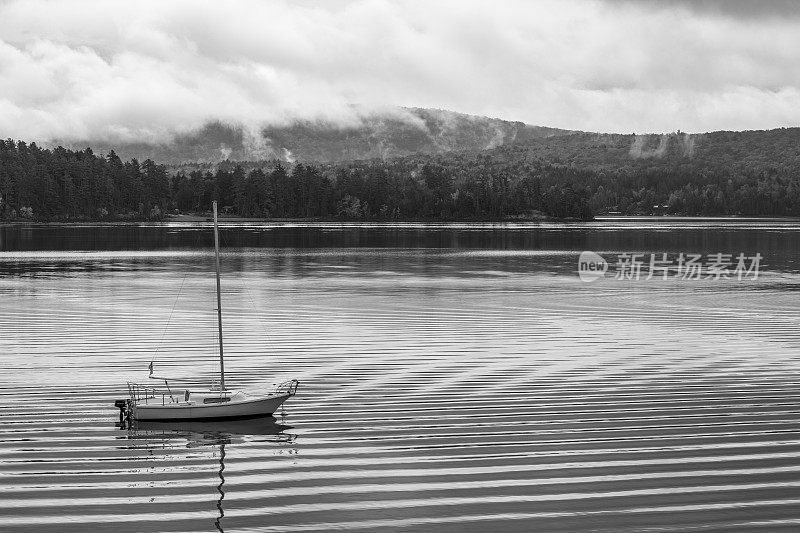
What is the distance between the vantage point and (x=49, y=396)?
32.4 m

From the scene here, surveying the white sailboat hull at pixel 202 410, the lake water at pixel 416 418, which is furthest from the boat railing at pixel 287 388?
the white sailboat hull at pixel 202 410

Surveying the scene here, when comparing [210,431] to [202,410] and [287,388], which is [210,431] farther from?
[287,388]

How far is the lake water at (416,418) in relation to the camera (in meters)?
21.0

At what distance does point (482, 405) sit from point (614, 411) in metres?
3.92

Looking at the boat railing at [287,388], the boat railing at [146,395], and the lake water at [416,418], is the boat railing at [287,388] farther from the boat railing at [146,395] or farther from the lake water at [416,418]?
the boat railing at [146,395]

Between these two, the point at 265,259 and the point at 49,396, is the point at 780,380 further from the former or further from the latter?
the point at 265,259

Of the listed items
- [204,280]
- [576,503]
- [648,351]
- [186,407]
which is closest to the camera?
[576,503]

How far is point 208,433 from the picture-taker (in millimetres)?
28094

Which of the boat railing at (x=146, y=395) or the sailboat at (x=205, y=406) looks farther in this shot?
the boat railing at (x=146, y=395)

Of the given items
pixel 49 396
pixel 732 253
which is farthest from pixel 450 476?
Answer: pixel 732 253

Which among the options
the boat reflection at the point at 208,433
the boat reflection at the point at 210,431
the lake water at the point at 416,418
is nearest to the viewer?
the lake water at the point at 416,418

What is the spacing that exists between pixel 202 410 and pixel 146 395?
3264 millimetres

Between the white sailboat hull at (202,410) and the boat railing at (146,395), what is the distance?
0.38 m

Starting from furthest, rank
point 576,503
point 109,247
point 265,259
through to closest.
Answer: point 109,247
point 265,259
point 576,503
